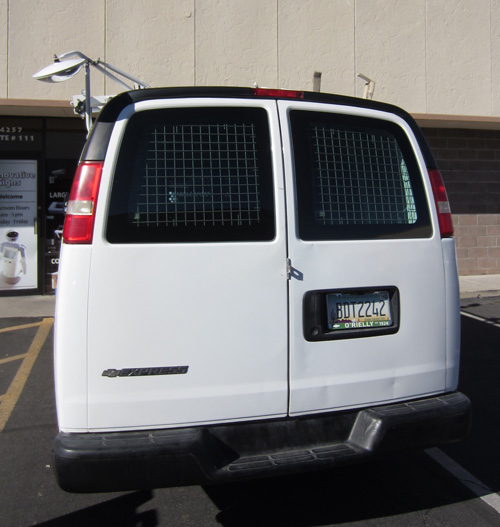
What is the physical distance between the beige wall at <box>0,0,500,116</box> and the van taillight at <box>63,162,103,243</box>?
7725mm

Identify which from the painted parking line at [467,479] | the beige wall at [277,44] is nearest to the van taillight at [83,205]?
the painted parking line at [467,479]

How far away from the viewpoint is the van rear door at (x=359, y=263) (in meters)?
2.76

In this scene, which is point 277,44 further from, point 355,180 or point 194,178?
point 194,178

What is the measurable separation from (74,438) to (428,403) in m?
1.77

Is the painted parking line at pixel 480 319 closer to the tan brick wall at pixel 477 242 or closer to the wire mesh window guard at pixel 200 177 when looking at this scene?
the tan brick wall at pixel 477 242

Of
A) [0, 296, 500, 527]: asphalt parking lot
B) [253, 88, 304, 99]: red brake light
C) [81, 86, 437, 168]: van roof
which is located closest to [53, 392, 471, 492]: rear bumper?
[0, 296, 500, 527]: asphalt parking lot

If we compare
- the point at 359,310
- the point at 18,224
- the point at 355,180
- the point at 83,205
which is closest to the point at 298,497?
the point at 359,310

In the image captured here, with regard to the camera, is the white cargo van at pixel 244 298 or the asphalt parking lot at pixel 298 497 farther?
Answer: the asphalt parking lot at pixel 298 497

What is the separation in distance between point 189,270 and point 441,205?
58.2 inches

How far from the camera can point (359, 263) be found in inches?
112

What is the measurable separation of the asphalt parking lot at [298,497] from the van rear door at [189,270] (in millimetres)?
905

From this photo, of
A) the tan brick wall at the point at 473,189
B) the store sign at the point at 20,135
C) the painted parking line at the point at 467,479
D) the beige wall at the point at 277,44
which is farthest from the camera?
the tan brick wall at the point at 473,189

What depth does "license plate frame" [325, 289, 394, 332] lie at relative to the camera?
2.81 meters

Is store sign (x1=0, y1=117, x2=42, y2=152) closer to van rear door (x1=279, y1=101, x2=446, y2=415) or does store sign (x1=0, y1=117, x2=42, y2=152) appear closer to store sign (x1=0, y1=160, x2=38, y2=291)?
store sign (x1=0, y1=160, x2=38, y2=291)
